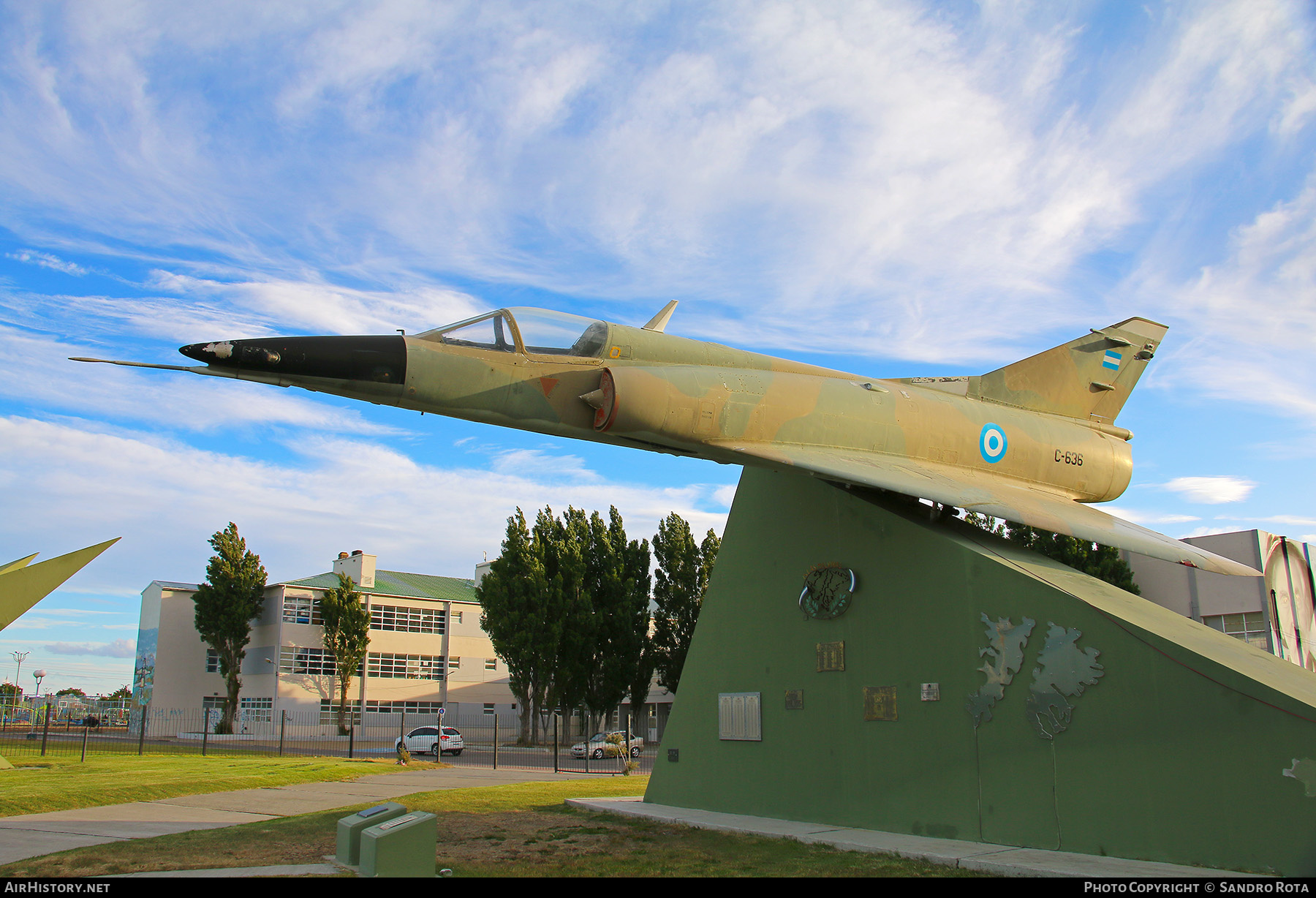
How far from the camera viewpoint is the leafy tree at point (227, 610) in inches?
1631

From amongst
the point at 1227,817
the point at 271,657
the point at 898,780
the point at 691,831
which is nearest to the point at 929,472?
the point at 898,780

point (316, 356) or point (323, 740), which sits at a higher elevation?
point (316, 356)

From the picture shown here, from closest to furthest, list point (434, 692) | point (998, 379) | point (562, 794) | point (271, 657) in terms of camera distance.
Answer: point (998, 379) → point (562, 794) → point (271, 657) → point (434, 692)

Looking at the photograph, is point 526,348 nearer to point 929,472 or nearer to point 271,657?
point 929,472

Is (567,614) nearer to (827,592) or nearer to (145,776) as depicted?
(145,776)

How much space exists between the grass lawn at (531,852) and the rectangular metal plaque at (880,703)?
5.12 feet

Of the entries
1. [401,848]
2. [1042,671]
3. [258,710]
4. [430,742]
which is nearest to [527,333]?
[401,848]

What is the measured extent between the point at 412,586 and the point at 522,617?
54.6 ft

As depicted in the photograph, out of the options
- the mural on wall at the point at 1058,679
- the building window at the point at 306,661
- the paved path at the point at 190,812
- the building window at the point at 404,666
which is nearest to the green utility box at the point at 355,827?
the paved path at the point at 190,812

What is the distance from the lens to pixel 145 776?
17266 mm

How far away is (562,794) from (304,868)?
7616mm

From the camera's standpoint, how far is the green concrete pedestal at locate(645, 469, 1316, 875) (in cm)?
672

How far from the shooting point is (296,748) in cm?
3212

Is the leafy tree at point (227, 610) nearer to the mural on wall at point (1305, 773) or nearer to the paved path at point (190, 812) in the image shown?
the paved path at point (190, 812)
